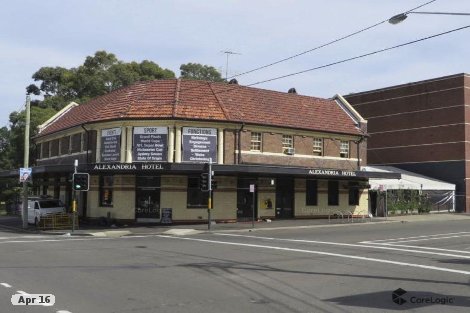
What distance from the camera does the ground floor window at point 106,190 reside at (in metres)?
33.6

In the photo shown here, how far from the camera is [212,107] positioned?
34.1 metres

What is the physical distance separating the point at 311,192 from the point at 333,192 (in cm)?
203

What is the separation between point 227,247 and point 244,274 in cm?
712

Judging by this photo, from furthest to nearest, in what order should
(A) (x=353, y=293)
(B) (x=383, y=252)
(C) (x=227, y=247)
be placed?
(C) (x=227, y=247) → (B) (x=383, y=252) → (A) (x=353, y=293)

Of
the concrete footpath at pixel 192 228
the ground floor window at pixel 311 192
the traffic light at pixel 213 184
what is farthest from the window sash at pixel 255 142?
the ground floor window at pixel 311 192

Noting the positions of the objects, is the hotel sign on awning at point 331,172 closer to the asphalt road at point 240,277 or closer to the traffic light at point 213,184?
the traffic light at point 213,184

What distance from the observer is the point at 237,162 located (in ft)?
111

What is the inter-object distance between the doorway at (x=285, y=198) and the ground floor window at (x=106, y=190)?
1076cm

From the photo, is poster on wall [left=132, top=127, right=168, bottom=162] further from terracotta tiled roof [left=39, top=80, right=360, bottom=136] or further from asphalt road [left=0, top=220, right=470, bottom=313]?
asphalt road [left=0, top=220, right=470, bottom=313]

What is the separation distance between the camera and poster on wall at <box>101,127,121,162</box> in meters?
32.8

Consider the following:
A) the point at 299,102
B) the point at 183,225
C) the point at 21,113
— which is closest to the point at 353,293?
the point at 183,225

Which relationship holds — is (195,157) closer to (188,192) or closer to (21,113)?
(188,192)

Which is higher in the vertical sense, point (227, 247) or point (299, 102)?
point (299, 102)

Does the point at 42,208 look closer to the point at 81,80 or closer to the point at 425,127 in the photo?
the point at 81,80
